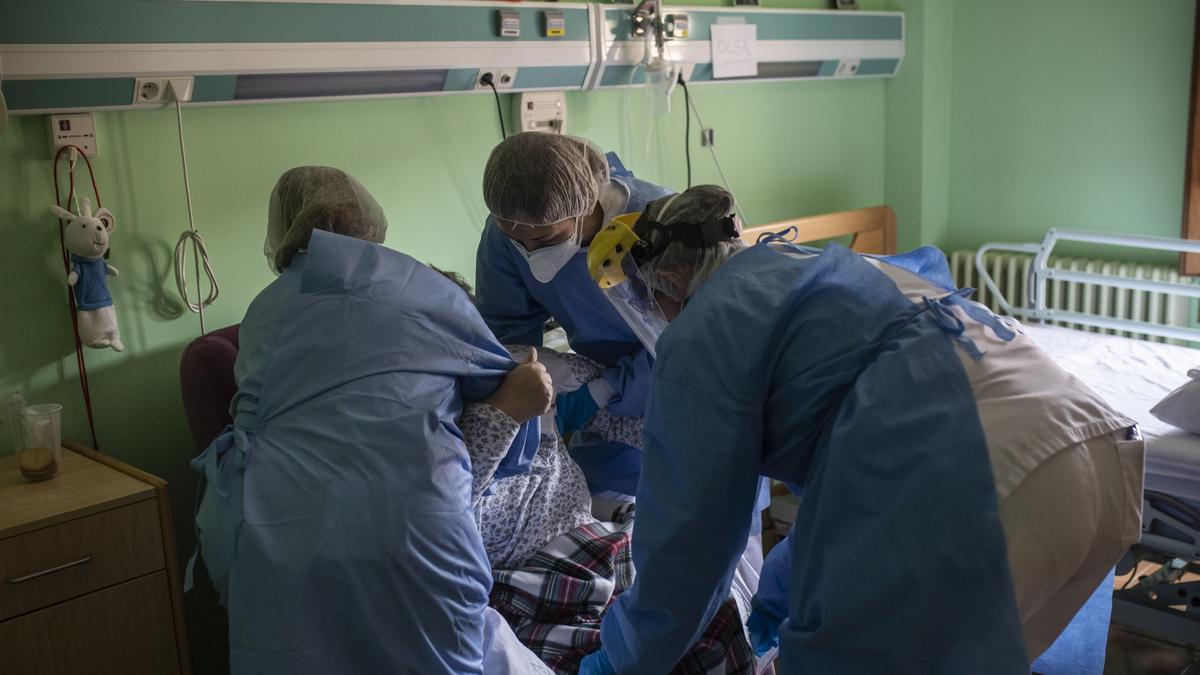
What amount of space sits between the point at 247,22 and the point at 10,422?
3.56ft

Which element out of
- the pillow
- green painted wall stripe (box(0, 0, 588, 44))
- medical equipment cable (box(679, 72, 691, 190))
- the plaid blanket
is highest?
green painted wall stripe (box(0, 0, 588, 44))

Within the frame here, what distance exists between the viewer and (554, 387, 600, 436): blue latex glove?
2559 mm

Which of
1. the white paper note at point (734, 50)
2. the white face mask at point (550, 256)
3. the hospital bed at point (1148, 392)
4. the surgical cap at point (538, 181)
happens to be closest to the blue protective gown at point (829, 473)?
the surgical cap at point (538, 181)

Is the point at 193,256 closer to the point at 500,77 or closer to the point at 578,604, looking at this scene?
the point at 500,77

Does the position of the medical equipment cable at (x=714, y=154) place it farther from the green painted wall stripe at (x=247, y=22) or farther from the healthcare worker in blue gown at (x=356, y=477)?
the healthcare worker in blue gown at (x=356, y=477)

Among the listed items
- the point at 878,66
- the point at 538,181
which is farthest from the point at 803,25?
the point at 538,181

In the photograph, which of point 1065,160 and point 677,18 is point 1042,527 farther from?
point 1065,160

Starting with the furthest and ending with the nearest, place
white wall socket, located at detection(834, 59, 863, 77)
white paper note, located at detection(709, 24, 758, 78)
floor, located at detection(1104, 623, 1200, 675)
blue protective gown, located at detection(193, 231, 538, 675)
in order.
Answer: white wall socket, located at detection(834, 59, 863, 77) < white paper note, located at detection(709, 24, 758, 78) < floor, located at detection(1104, 623, 1200, 675) < blue protective gown, located at detection(193, 231, 538, 675)

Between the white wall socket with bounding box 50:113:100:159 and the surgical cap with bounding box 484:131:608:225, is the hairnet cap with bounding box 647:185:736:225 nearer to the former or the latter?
the surgical cap with bounding box 484:131:608:225

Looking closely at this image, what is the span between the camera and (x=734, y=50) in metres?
3.87

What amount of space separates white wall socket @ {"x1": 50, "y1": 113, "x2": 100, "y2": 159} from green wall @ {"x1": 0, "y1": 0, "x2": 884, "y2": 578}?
0.03 meters

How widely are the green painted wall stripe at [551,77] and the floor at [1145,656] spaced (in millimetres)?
2302

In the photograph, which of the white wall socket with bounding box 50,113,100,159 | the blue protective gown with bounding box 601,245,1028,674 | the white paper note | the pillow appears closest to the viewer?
the blue protective gown with bounding box 601,245,1028,674

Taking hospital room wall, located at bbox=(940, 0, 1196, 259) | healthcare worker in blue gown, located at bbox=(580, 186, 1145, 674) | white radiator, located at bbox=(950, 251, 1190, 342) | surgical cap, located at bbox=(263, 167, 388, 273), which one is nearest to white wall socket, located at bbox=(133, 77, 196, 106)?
surgical cap, located at bbox=(263, 167, 388, 273)
